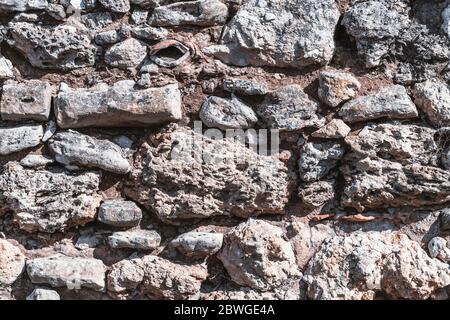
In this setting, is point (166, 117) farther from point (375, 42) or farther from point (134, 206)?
point (375, 42)

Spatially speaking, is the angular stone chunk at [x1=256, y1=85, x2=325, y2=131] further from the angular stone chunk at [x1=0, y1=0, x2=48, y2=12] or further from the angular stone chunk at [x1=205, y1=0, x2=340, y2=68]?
the angular stone chunk at [x1=0, y1=0, x2=48, y2=12]

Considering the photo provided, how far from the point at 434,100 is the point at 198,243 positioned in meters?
0.91

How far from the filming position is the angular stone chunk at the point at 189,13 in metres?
1.98

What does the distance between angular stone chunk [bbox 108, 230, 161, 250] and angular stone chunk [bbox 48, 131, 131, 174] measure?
0.21 metres

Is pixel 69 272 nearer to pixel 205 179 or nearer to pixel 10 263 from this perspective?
pixel 10 263

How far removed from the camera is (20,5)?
1.98 m

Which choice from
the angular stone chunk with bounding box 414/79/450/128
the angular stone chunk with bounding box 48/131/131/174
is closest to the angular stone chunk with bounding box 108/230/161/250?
the angular stone chunk with bounding box 48/131/131/174

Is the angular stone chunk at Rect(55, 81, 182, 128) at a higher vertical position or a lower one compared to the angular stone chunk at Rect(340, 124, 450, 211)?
higher

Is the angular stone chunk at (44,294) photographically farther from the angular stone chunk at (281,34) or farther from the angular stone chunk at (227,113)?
the angular stone chunk at (281,34)

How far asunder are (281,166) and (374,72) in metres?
0.45

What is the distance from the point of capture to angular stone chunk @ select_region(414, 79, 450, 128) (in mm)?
1922

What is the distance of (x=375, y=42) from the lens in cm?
196

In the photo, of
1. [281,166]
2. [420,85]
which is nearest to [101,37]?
[281,166]

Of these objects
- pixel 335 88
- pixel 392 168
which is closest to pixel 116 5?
pixel 335 88
